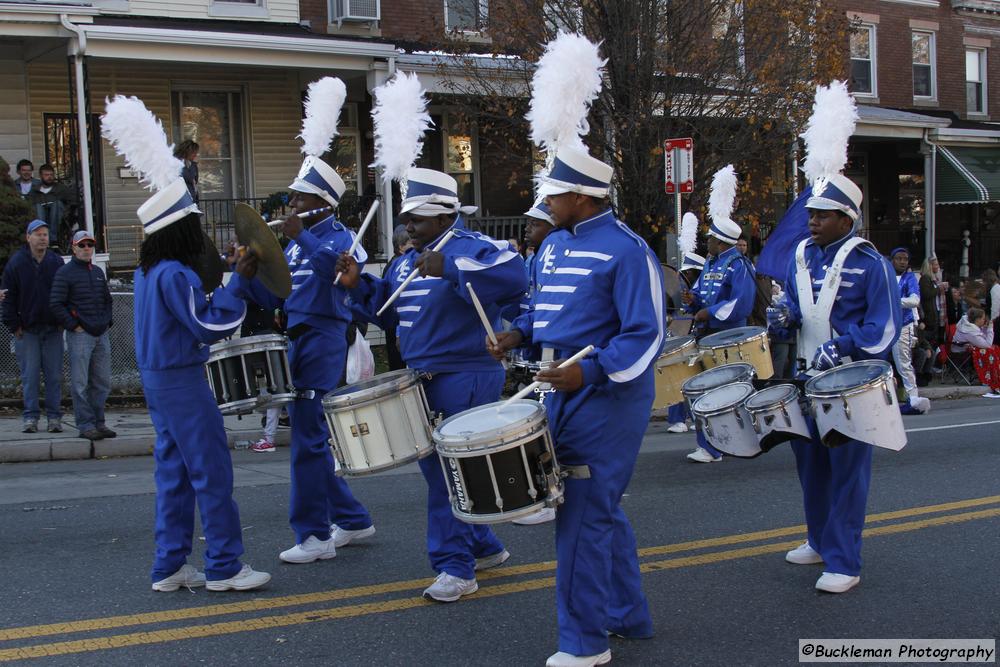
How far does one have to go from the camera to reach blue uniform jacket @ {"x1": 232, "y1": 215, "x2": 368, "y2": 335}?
6.59m

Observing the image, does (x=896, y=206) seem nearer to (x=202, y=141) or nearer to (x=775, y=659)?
(x=202, y=141)

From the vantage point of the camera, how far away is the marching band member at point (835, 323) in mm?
5969

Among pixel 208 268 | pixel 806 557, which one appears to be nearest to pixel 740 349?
pixel 806 557

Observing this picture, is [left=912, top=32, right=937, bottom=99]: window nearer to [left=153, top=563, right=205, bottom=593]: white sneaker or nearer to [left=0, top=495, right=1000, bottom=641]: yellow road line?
[left=0, top=495, right=1000, bottom=641]: yellow road line

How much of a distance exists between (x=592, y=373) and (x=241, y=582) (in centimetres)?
249

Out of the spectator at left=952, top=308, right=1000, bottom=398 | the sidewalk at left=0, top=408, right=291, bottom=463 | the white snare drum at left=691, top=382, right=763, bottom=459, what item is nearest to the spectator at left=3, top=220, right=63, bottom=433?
the sidewalk at left=0, top=408, right=291, bottom=463

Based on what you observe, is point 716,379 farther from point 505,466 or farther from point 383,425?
point 505,466

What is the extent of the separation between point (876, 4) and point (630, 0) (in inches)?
598

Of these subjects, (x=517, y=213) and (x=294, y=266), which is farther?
(x=517, y=213)

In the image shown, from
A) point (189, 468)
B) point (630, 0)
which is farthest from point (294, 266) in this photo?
point (630, 0)

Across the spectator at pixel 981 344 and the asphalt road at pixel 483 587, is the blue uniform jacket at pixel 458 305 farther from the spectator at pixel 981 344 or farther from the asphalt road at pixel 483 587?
the spectator at pixel 981 344

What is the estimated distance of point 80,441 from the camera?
37.0 ft

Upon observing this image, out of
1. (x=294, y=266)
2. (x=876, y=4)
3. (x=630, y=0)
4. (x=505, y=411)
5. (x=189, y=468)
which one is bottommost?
(x=189, y=468)

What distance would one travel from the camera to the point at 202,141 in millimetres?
19375
